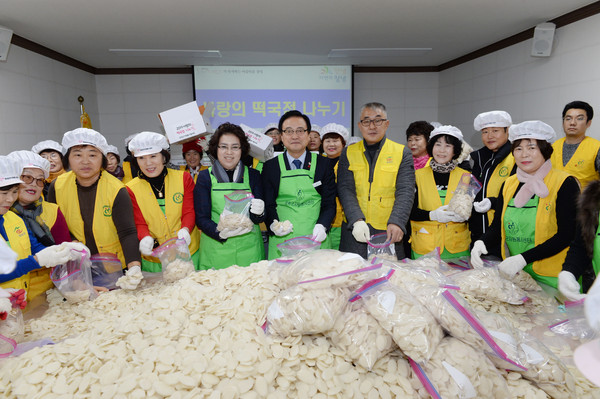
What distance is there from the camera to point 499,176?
2.23 m

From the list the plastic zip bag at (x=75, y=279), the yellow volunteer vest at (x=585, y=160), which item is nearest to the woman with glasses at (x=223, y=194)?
the plastic zip bag at (x=75, y=279)

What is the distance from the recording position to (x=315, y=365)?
88 centimetres

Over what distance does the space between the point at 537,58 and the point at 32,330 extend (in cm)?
Result: 585

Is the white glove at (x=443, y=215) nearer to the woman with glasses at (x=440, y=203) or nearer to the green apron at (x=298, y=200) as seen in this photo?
the woman with glasses at (x=440, y=203)

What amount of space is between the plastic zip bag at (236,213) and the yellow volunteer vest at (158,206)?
38 cm

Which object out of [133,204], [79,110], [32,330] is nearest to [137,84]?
[79,110]

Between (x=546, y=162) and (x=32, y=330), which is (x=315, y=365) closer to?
(x=32, y=330)

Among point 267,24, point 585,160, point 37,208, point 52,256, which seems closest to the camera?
point 52,256

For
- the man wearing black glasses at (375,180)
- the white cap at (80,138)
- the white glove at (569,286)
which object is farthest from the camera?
the man wearing black glasses at (375,180)

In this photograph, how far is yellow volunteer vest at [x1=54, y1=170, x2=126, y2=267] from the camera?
190 centimetres

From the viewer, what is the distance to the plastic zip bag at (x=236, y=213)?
180cm

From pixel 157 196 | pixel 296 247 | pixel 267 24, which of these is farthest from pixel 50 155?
pixel 296 247

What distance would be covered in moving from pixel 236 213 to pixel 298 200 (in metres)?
0.49

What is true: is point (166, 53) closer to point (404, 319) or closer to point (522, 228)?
point (522, 228)
